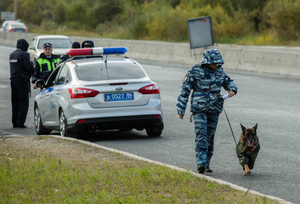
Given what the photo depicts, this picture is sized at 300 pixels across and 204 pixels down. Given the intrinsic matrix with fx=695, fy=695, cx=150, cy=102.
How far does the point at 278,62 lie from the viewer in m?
26.0

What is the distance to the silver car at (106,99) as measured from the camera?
1180 centimetres

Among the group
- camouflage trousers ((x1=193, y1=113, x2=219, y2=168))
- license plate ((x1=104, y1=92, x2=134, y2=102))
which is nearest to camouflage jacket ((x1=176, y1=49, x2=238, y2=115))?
camouflage trousers ((x1=193, y1=113, x2=219, y2=168))

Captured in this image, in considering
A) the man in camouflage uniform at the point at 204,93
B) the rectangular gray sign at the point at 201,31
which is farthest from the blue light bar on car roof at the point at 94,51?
the rectangular gray sign at the point at 201,31

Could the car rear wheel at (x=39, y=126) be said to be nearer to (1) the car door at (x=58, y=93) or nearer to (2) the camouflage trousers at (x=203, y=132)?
(1) the car door at (x=58, y=93)

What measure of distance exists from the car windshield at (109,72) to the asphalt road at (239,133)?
1135 mm

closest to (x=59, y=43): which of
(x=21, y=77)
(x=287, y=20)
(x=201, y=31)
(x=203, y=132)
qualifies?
(x=201, y=31)

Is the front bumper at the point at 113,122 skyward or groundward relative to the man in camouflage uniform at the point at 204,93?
groundward

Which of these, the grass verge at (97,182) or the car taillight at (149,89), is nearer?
the grass verge at (97,182)

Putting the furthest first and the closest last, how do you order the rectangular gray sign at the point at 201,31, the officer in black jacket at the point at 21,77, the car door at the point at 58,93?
the rectangular gray sign at the point at 201,31, the officer in black jacket at the point at 21,77, the car door at the point at 58,93

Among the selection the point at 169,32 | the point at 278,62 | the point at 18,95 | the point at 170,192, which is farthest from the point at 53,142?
the point at 169,32

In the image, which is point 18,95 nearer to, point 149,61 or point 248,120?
point 248,120

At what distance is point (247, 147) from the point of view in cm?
852

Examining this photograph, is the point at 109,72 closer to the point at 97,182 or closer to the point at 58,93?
the point at 58,93

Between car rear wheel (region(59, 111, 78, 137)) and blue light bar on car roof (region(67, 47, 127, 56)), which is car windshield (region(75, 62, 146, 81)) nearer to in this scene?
blue light bar on car roof (region(67, 47, 127, 56))
